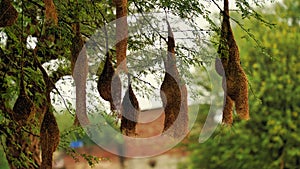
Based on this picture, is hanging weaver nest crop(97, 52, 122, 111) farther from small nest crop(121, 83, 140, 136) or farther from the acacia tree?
the acacia tree

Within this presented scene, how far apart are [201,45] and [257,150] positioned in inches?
457

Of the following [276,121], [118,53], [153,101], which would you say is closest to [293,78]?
[276,121]

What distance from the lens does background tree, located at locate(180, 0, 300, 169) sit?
1655 cm

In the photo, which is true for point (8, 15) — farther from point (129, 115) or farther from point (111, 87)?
point (129, 115)

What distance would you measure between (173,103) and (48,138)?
57 cm

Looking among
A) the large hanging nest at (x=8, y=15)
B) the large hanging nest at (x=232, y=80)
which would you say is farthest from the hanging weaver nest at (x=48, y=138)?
the large hanging nest at (x=232, y=80)

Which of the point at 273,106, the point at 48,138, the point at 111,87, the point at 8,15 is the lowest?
the point at 273,106

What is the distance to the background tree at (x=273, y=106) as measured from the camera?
651 inches

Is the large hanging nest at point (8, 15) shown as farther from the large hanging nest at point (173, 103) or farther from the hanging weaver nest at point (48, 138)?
the large hanging nest at point (173, 103)

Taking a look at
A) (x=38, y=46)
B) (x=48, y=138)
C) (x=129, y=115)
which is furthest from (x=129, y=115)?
(x=38, y=46)

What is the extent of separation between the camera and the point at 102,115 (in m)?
6.69

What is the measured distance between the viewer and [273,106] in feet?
55.9

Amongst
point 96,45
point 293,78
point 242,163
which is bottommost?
point 242,163

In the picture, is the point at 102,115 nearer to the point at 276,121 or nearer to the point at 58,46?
the point at 58,46
